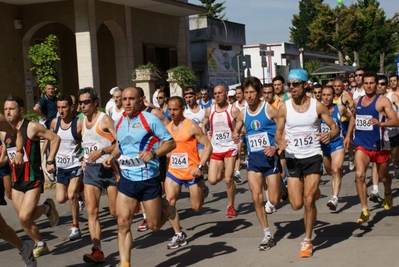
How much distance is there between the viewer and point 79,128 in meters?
9.23

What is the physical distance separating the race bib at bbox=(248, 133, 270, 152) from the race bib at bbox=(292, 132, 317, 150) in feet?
3.13

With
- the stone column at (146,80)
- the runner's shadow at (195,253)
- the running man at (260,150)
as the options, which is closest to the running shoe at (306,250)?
the running man at (260,150)

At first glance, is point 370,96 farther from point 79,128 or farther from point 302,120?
point 79,128

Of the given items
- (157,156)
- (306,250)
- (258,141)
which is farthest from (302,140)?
(157,156)

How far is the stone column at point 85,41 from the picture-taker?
2197cm

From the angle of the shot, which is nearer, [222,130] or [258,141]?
[258,141]

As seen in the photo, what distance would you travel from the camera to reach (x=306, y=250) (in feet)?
24.7

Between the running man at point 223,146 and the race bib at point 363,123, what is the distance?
7.12 feet

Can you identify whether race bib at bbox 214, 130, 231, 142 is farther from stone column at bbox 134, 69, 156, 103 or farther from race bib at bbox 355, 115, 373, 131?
stone column at bbox 134, 69, 156, 103

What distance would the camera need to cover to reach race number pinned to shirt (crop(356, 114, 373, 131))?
9622mm

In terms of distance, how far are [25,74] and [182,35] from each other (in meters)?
8.43

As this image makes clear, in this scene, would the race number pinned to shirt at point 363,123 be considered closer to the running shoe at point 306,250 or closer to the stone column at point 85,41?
the running shoe at point 306,250

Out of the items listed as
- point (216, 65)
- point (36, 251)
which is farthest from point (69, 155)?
point (216, 65)

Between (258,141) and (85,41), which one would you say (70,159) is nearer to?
(258,141)
